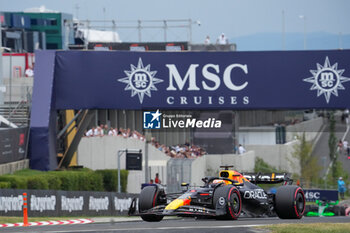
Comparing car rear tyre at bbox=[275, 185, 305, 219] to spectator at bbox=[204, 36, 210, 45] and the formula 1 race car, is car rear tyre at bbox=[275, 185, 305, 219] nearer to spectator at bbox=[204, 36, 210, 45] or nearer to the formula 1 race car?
the formula 1 race car

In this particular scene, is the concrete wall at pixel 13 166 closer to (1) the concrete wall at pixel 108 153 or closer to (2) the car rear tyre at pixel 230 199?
(1) the concrete wall at pixel 108 153

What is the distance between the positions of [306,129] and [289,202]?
4542cm

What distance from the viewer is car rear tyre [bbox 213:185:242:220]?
16.4m

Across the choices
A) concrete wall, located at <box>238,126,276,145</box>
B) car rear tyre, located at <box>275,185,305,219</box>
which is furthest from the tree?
car rear tyre, located at <box>275,185,305,219</box>

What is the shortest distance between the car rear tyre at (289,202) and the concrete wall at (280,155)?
30.9 metres

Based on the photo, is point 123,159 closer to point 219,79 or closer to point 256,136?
point 219,79

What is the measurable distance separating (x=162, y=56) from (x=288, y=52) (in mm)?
5412

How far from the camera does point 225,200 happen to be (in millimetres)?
16312

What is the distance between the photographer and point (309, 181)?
48.4 metres

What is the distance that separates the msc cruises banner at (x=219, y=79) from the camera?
3288 cm

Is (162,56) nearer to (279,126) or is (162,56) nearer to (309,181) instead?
(309,181)

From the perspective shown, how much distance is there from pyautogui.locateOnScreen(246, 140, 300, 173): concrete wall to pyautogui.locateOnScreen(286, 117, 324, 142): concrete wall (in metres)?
1.25

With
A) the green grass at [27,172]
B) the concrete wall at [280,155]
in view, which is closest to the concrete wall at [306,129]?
the concrete wall at [280,155]

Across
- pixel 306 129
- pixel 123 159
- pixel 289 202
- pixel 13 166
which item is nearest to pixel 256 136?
pixel 306 129
